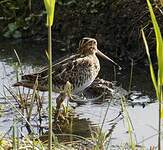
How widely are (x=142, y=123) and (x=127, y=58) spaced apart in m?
1.88

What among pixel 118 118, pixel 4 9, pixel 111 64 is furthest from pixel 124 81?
pixel 4 9

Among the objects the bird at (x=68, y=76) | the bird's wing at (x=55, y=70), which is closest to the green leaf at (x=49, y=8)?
the bird at (x=68, y=76)

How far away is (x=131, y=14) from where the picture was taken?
277 inches

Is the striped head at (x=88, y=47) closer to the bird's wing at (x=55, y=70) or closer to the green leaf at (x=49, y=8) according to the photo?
the bird's wing at (x=55, y=70)

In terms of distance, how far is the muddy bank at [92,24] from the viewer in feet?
22.6

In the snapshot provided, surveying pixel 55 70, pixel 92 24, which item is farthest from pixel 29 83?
pixel 92 24

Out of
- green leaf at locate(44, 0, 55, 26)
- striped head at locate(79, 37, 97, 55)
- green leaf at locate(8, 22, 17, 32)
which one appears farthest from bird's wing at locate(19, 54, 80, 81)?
green leaf at locate(44, 0, 55, 26)

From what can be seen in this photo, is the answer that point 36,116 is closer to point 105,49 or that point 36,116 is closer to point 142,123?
point 142,123

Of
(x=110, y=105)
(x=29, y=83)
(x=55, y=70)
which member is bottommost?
(x=110, y=105)

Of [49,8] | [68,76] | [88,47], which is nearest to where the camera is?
[49,8]

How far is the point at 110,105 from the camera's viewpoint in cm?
550

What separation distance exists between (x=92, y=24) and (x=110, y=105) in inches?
→ 83.6

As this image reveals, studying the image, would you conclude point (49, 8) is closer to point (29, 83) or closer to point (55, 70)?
point (29, 83)

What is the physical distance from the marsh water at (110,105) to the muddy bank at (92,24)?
Answer: 0.82 ft
